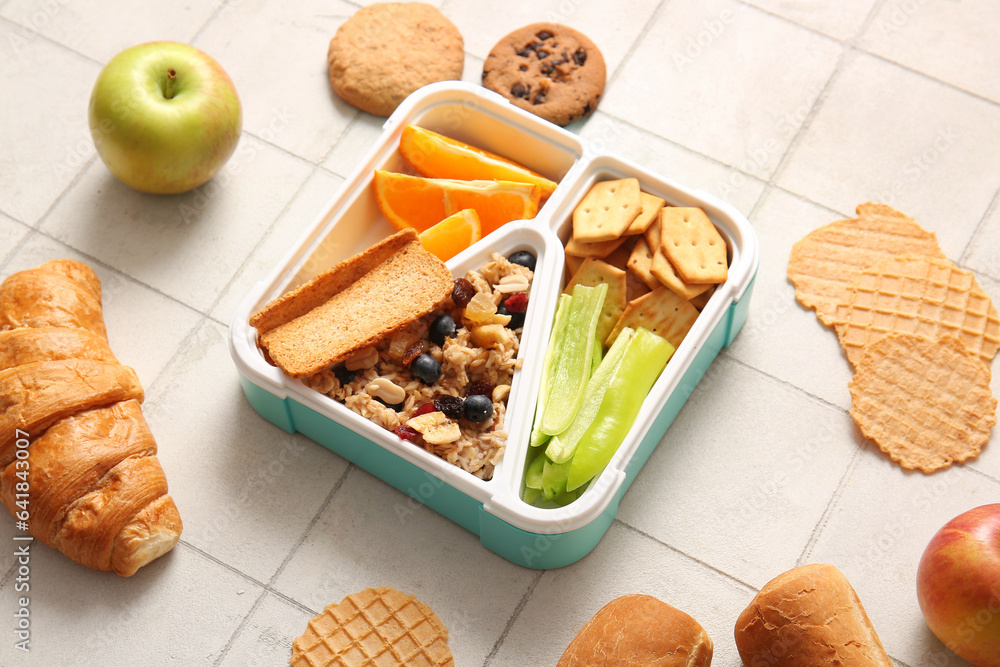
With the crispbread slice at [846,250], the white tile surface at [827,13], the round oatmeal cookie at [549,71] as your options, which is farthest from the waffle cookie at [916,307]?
the round oatmeal cookie at [549,71]

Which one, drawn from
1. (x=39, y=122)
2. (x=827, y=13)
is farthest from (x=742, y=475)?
(x=39, y=122)

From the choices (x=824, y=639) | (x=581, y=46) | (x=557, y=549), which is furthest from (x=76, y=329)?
(x=824, y=639)

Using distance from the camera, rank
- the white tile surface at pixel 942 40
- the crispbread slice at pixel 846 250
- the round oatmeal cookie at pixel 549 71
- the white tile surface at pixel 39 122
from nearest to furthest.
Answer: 1. the crispbread slice at pixel 846 250
2. the white tile surface at pixel 39 122
3. the round oatmeal cookie at pixel 549 71
4. the white tile surface at pixel 942 40

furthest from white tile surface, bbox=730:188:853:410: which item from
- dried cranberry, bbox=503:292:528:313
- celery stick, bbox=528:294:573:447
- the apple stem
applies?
the apple stem

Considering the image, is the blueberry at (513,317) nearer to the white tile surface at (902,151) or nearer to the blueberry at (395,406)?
the blueberry at (395,406)

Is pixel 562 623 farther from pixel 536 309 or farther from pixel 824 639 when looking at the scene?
pixel 536 309

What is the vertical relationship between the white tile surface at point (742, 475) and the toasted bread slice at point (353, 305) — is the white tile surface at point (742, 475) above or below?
below
